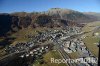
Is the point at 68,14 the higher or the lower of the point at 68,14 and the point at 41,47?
the higher

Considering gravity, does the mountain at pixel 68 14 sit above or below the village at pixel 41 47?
above

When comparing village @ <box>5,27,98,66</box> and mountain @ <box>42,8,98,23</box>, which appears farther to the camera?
mountain @ <box>42,8,98,23</box>

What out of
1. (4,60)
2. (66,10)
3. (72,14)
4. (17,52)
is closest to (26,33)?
(17,52)

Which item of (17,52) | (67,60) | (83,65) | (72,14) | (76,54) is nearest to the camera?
(83,65)

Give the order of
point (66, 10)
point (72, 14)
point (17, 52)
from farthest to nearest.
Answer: point (66, 10) < point (72, 14) < point (17, 52)

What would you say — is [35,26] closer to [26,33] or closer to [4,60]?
[26,33]

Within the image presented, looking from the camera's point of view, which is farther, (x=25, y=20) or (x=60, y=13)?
(x=60, y=13)

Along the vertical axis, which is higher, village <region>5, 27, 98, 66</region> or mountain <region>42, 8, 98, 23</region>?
mountain <region>42, 8, 98, 23</region>

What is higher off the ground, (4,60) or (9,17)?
(9,17)

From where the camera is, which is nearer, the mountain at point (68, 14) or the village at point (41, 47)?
the village at point (41, 47)

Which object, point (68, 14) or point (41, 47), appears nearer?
point (41, 47)
